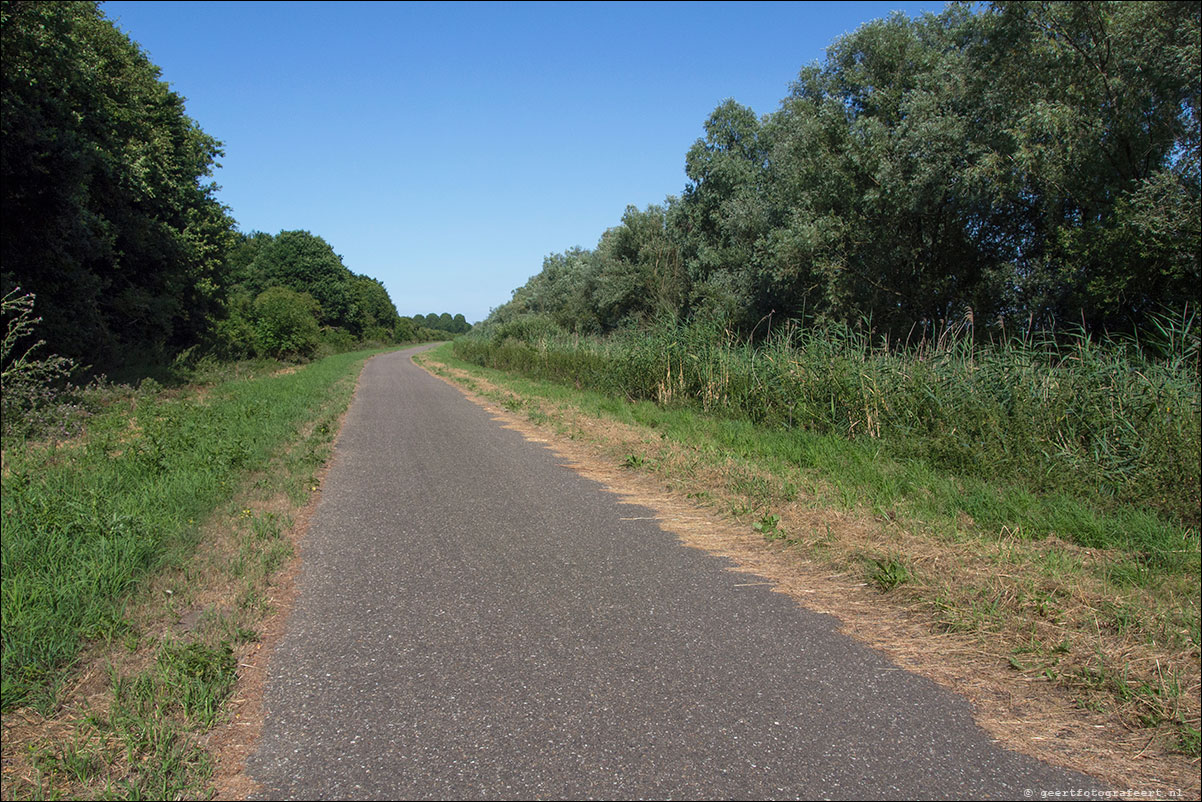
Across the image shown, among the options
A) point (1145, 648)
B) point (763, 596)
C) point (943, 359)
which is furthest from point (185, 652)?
point (943, 359)

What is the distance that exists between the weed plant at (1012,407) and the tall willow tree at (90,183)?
1250 cm

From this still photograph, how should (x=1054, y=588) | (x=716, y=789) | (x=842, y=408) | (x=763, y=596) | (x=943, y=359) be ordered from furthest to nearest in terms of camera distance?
(x=842, y=408), (x=943, y=359), (x=763, y=596), (x=1054, y=588), (x=716, y=789)

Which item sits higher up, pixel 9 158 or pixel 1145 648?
pixel 9 158

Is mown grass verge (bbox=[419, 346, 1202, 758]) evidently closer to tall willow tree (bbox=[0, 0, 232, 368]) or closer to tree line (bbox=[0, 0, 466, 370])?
tree line (bbox=[0, 0, 466, 370])

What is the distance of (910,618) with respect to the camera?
13.1 feet

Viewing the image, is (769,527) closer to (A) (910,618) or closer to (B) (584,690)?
(A) (910,618)

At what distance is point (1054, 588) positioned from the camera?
4.03 m

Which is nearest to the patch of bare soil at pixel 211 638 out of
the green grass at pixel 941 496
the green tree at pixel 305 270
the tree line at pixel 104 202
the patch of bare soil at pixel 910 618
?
the patch of bare soil at pixel 910 618

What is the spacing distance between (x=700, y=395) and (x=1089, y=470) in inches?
307

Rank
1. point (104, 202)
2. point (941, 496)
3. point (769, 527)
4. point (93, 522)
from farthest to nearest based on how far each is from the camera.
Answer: point (104, 202), point (941, 496), point (769, 527), point (93, 522)

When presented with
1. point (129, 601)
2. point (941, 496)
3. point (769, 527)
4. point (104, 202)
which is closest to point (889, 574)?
point (769, 527)

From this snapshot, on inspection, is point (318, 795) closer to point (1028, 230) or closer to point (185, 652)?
point (185, 652)

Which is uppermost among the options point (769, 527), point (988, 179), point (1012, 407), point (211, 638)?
point (988, 179)

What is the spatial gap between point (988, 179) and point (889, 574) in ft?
47.7
